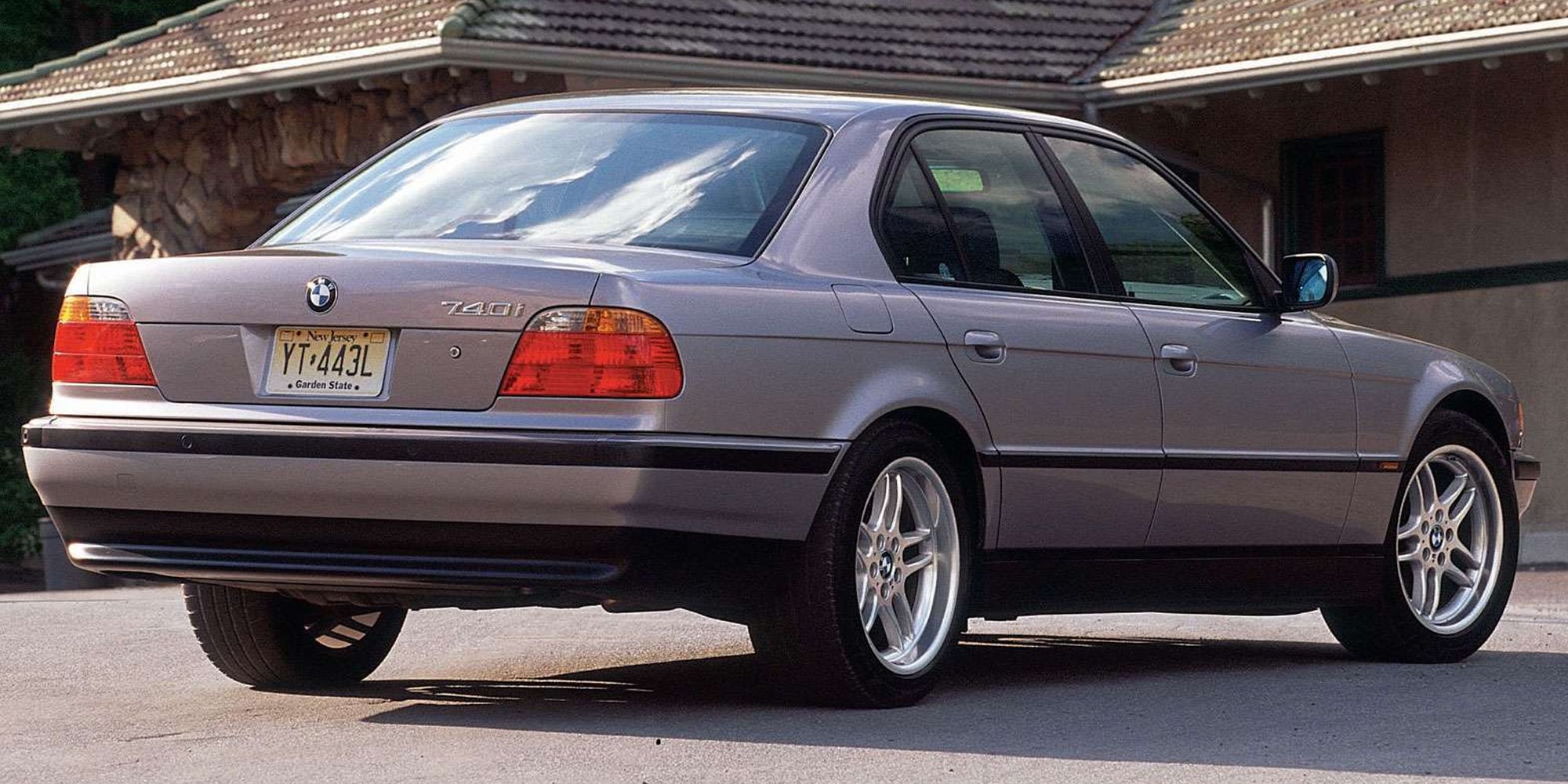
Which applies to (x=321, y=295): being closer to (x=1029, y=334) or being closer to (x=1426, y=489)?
(x=1029, y=334)

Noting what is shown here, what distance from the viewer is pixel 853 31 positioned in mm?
17078

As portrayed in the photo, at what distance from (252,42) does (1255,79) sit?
245 inches

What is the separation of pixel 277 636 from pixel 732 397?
173cm

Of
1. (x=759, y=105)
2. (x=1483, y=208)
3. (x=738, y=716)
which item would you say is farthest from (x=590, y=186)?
(x=1483, y=208)

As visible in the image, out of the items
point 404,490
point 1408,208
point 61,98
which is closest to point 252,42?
point 61,98

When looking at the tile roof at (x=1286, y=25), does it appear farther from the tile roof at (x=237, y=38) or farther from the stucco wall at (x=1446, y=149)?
the tile roof at (x=237, y=38)

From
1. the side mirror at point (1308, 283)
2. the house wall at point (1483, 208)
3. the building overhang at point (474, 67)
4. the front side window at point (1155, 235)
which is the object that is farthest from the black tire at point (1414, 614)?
the building overhang at point (474, 67)

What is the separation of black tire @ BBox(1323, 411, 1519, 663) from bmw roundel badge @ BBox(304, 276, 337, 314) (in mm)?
3601

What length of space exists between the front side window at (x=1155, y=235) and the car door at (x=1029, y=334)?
0.61 feet

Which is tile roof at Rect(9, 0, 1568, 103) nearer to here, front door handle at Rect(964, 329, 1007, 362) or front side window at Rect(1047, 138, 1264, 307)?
front side window at Rect(1047, 138, 1264, 307)

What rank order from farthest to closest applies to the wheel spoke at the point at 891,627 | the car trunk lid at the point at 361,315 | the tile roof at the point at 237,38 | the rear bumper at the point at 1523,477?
1. the tile roof at the point at 237,38
2. the rear bumper at the point at 1523,477
3. the wheel spoke at the point at 891,627
4. the car trunk lid at the point at 361,315

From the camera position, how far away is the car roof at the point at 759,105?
6848 mm

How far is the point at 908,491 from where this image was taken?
6.53 metres

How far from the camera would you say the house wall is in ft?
52.7
